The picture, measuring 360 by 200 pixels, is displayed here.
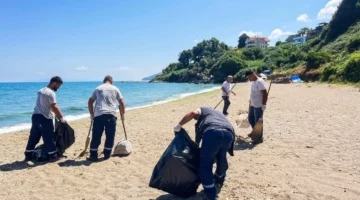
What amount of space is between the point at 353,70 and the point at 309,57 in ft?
A: 44.8

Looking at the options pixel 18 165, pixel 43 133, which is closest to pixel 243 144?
pixel 43 133

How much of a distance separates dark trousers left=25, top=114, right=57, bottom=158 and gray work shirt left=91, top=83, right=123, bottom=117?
1132 millimetres

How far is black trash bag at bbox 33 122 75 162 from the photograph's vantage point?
22.0 ft

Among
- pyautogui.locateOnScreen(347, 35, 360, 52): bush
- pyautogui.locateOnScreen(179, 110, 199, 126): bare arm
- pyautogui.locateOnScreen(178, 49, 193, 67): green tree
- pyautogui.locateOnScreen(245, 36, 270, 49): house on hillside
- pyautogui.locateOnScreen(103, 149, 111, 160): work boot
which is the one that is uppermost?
pyautogui.locateOnScreen(245, 36, 270, 49): house on hillside

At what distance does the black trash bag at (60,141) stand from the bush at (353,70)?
2701cm

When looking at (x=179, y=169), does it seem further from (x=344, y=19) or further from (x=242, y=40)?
(x=242, y=40)

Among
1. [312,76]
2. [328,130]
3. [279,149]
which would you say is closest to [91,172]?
[279,149]

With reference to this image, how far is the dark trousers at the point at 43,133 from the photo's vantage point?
6.52 metres

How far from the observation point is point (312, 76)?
38.0 metres

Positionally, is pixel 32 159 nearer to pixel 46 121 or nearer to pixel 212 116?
pixel 46 121

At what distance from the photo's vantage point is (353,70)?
91.1ft

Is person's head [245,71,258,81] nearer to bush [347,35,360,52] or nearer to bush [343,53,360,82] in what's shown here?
bush [343,53,360,82]

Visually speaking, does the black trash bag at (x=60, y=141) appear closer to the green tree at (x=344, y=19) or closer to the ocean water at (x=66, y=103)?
the ocean water at (x=66, y=103)

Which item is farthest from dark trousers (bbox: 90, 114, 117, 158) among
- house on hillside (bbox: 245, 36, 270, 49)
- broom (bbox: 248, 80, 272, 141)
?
house on hillside (bbox: 245, 36, 270, 49)
